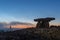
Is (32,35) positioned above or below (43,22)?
below

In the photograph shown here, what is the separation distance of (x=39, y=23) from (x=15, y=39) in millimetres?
15143

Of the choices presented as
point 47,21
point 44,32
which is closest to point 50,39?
point 44,32

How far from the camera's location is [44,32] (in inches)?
870

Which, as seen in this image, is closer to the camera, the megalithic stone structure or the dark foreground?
the dark foreground

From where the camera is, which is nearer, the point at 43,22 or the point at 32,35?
the point at 32,35

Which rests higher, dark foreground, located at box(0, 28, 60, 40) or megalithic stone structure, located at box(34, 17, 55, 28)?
megalithic stone structure, located at box(34, 17, 55, 28)

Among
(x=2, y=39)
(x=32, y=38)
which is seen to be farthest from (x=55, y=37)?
(x=2, y=39)

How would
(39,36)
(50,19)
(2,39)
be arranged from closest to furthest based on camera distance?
(2,39), (39,36), (50,19)

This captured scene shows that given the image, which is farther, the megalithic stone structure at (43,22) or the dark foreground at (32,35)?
the megalithic stone structure at (43,22)

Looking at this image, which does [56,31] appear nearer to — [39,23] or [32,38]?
[32,38]

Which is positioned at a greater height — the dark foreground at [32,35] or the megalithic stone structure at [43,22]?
the megalithic stone structure at [43,22]

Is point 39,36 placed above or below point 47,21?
below

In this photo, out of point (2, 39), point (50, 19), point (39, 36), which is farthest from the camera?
point (50, 19)

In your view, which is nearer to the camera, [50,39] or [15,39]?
[15,39]
